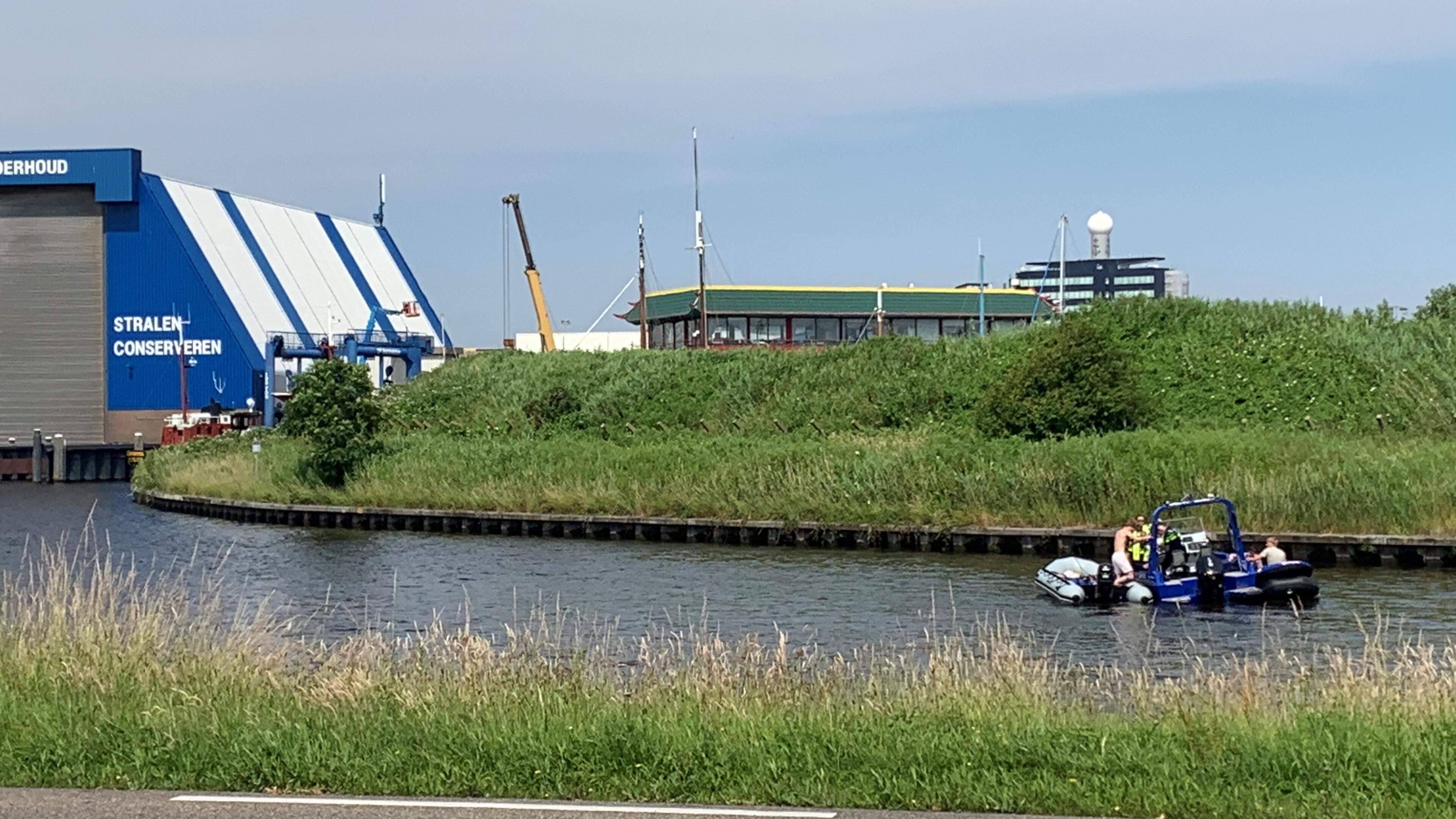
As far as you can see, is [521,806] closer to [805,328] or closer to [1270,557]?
[1270,557]

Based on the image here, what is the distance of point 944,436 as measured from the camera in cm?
5675

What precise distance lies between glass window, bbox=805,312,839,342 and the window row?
29 mm

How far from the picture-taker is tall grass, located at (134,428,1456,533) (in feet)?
135

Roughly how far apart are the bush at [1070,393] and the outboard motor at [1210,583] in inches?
782

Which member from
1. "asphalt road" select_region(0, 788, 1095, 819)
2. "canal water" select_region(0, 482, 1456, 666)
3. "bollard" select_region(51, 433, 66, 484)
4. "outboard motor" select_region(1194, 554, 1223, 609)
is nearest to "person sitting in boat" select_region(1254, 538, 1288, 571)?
"outboard motor" select_region(1194, 554, 1223, 609)

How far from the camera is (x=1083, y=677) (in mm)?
17156

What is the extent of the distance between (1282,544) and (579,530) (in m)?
21.9

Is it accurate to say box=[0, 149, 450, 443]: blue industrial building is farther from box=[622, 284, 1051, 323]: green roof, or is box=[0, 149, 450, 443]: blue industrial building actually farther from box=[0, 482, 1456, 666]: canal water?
box=[0, 482, 1456, 666]: canal water

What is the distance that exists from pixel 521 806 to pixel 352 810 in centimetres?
116

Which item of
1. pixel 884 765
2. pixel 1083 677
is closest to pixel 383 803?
pixel 884 765

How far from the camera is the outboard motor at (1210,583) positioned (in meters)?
32.6

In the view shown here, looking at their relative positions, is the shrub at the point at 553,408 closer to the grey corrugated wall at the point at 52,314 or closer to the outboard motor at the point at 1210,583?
the grey corrugated wall at the point at 52,314

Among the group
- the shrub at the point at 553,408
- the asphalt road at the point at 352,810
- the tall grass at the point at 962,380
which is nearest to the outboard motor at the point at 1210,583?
the tall grass at the point at 962,380

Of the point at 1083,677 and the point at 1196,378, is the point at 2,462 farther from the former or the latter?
the point at 1083,677
